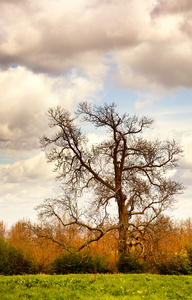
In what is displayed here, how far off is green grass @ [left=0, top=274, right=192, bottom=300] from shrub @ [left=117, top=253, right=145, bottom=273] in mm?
6652

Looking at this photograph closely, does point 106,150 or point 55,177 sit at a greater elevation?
point 106,150

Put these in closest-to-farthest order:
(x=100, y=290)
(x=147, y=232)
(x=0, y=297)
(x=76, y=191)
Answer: (x=0, y=297) < (x=100, y=290) < (x=147, y=232) < (x=76, y=191)

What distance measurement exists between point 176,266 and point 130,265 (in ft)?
10.3

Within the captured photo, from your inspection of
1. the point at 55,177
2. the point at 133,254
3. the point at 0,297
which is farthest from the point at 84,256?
the point at 0,297

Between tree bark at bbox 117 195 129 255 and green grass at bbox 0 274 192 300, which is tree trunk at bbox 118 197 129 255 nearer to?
tree bark at bbox 117 195 129 255

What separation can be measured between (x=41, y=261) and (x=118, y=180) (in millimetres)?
8529

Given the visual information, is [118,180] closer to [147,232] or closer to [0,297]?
[147,232]

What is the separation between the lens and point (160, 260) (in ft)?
72.7

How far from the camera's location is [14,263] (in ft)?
73.1

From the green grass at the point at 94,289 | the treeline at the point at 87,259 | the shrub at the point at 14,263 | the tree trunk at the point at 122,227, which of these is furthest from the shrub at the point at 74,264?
the green grass at the point at 94,289

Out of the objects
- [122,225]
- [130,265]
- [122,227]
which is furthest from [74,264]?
[122,225]

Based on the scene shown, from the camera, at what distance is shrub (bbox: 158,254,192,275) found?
2133 centimetres

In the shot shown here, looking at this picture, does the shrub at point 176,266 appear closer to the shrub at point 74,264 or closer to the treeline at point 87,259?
the treeline at point 87,259

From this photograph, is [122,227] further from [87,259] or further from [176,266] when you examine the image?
[176,266]
